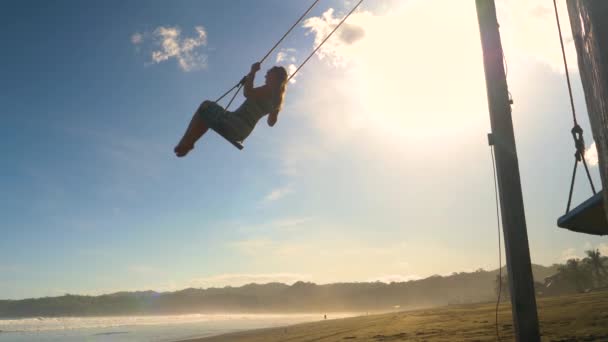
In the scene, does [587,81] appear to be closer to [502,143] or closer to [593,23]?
[593,23]

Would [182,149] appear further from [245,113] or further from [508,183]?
[508,183]

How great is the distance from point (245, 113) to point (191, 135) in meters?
1.03

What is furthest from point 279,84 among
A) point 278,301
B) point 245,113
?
point 278,301

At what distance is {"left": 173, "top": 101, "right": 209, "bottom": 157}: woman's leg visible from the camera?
6762mm

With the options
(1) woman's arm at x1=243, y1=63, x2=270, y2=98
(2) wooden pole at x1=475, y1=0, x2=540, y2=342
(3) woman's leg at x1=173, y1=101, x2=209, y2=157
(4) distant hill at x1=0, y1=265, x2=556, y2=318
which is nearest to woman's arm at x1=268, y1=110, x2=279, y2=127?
(1) woman's arm at x1=243, y1=63, x2=270, y2=98

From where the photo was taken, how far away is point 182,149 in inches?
274

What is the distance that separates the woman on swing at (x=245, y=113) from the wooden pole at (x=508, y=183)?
3483 mm

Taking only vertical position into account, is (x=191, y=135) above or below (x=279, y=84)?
below

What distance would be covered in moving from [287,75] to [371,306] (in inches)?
6820

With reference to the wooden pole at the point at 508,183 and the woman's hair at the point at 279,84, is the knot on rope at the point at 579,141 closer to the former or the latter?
the wooden pole at the point at 508,183

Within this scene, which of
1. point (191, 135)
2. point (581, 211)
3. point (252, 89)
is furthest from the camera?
point (191, 135)

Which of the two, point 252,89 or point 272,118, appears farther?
point 272,118

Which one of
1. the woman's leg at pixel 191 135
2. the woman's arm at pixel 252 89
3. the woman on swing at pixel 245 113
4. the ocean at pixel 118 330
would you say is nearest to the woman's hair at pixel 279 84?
the woman on swing at pixel 245 113

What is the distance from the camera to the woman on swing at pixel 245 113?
656 cm
